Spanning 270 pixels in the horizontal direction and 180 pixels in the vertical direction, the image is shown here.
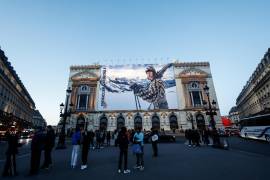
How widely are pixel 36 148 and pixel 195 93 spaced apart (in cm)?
4113

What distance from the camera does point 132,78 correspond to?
4425cm

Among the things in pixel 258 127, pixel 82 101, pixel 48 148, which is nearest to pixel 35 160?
pixel 48 148

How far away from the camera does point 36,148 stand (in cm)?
641

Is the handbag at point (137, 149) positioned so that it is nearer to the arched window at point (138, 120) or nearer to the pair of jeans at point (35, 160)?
the pair of jeans at point (35, 160)

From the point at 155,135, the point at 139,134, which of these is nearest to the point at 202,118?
the point at 155,135

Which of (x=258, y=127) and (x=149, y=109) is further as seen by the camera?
(x=149, y=109)

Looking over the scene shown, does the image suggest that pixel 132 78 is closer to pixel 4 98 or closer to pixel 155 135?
pixel 4 98

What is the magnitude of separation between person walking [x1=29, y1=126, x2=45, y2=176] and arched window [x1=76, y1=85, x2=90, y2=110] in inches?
1463

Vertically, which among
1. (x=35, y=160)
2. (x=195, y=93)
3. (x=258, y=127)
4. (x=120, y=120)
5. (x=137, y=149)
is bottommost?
(x=35, y=160)

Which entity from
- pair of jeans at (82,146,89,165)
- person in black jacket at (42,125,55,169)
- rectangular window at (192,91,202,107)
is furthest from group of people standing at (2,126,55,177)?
rectangular window at (192,91,202,107)

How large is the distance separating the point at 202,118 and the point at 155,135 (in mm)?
33881

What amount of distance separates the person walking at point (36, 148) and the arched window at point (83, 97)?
122ft

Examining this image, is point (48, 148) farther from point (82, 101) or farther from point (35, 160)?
point (82, 101)

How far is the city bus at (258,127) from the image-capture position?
1925 cm
